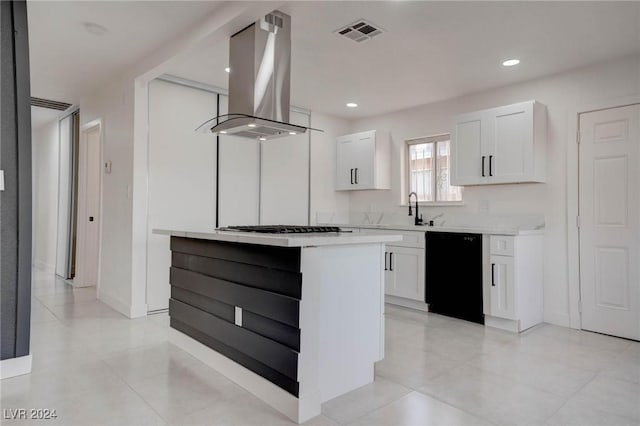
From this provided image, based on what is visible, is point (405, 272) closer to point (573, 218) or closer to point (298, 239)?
point (573, 218)

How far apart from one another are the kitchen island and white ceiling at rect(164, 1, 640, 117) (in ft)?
5.36

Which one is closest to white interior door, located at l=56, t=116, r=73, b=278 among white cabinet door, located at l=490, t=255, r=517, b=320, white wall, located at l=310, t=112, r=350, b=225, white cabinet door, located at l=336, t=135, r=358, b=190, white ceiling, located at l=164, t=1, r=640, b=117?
white ceiling, located at l=164, t=1, r=640, b=117

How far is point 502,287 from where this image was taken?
3.55m

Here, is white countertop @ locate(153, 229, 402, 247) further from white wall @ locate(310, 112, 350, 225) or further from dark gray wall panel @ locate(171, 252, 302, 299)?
white wall @ locate(310, 112, 350, 225)

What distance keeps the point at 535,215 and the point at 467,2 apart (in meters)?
2.31

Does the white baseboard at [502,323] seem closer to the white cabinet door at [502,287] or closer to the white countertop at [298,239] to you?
the white cabinet door at [502,287]

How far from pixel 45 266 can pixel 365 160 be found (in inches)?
223

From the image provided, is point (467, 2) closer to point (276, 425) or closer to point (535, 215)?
point (535, 215)

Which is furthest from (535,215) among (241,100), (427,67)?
(241,100)

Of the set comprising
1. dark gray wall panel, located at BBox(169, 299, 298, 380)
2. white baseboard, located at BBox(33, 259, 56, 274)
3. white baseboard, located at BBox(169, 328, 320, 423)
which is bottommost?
white baseboard, located at BBox(169, 328, 320, 423)

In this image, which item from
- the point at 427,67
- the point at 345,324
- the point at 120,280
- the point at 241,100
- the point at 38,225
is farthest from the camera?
the point at 38,225

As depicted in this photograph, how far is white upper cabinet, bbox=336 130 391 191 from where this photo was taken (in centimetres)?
521

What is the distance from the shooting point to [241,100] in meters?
2.71

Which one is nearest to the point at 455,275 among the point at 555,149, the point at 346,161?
the point at 555,149
